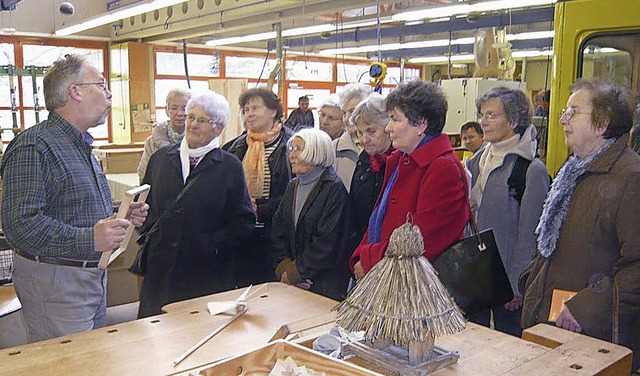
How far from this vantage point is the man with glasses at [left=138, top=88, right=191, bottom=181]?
411 centimetres

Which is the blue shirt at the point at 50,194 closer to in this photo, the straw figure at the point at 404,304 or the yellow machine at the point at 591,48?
the straw figure at the point at 404,304

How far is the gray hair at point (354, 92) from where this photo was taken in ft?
11.9

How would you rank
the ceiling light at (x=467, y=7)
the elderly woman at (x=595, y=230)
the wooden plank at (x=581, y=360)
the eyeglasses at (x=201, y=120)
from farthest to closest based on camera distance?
the ceiling light at (x=467, y=7) → the eyeglasses at (x=201, y=120) → the elderly woman at (x=595, y=230) → the wooden plank at (x=581, y=360)

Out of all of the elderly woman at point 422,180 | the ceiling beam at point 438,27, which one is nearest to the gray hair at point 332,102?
the elderly woman at point 422,180

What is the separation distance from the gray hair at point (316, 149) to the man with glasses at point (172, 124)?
132 centimetres

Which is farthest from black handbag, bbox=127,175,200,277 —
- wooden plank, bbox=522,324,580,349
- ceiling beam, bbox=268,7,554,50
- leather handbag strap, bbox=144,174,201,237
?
ceiling beam, bbox=268,7,554,50

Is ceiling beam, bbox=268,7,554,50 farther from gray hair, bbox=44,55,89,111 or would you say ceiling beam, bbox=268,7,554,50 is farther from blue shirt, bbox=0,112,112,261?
blue shirt, bbox=0,112,112,261

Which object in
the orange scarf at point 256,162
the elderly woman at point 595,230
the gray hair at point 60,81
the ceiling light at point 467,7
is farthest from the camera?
the ceiling light at point 467,7

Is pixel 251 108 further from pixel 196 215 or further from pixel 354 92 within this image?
pixel 196 215

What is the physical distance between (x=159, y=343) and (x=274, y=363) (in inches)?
20.6

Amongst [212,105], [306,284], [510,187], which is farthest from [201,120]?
[510,187]

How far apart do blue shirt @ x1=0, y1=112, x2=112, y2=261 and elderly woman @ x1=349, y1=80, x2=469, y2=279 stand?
3.54ft

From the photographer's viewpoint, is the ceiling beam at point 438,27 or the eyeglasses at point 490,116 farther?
the ceiling beam at point 438,27

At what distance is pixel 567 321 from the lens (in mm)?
2168
